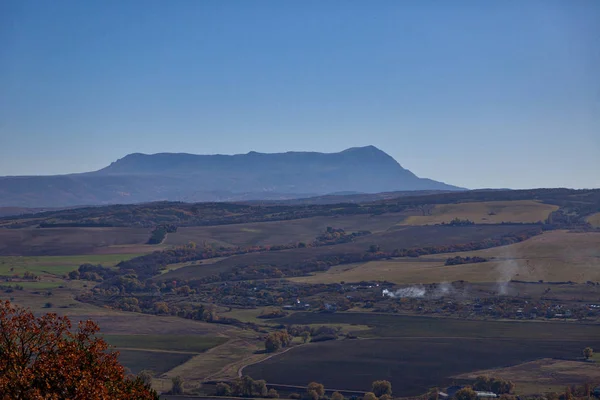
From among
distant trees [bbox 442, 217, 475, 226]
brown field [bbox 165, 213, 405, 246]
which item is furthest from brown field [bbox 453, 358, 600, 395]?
distant trees [bbox 442, 217, 475, 226]

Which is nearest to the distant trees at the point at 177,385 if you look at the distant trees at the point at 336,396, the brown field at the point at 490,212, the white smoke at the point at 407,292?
the distant trees at the point at 336,396

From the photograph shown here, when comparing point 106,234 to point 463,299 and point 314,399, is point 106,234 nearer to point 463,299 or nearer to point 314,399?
point 463,299

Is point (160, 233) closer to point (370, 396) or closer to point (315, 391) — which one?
point (315, 391)

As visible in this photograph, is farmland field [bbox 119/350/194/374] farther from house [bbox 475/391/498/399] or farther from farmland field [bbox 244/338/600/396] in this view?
house [bbox 475/391/498/399]

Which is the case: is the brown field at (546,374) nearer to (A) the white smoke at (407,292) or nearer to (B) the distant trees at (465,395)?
(B) the distant trees at (465,395)

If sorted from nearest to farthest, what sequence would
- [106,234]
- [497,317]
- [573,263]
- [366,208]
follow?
[497,317] → [573,263] → [106,234] → [366,208]

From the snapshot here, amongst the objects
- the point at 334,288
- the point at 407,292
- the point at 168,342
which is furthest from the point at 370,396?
the point at 334,288

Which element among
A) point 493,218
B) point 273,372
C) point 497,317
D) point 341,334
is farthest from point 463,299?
point 493,218
